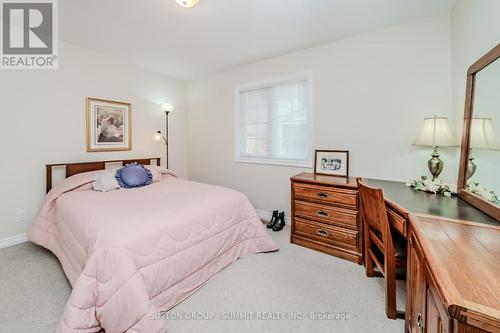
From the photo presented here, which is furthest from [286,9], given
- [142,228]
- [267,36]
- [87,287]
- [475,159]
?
[87,287]

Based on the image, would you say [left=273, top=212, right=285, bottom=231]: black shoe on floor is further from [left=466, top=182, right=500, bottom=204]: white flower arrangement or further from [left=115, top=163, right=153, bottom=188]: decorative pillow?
[left=466, top=182, right=500, bottom=204]: white flower arrangement

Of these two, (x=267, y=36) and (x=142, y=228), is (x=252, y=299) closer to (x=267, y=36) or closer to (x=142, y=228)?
(x=142, y=228)

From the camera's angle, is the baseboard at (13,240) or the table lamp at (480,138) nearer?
the table lamp at (480,138)

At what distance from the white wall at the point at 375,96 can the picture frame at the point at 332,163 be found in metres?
0.08

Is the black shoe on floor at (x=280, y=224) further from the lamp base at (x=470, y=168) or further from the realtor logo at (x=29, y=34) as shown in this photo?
the realtor logo at (x=29, y=34)

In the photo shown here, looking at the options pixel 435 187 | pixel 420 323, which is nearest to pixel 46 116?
pixel 420 323

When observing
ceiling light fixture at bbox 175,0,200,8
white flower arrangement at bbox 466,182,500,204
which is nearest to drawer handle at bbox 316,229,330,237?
white flower arrangement at bbox 466,182,500,204

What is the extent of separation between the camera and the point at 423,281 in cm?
92

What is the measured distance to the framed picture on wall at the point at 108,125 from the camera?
2943 millimetres

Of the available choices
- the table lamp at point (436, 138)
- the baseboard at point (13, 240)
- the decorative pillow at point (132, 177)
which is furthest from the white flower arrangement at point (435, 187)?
the baseboard at point (13, 240)

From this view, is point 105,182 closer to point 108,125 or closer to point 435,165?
point 108,125

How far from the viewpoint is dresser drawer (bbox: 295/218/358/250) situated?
85.2 inches

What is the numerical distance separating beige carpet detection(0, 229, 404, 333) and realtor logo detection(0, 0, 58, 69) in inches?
83.1

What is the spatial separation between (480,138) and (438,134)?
A: 482mm
